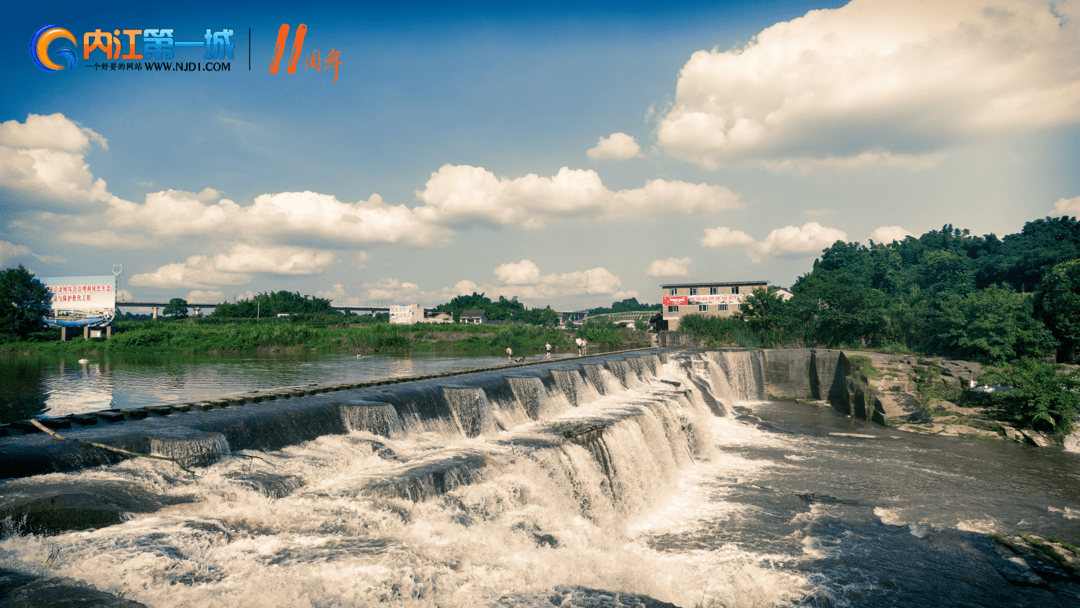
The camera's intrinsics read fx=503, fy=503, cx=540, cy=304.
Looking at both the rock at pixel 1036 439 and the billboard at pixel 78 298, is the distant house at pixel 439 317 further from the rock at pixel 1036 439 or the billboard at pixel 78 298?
the rock at pixel 1036 439

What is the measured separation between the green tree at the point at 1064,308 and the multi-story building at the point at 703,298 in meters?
29.7

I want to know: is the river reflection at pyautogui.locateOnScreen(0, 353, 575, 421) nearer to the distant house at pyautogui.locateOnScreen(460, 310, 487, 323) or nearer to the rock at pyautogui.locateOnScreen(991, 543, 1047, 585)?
the rock at pyautogui.locateOnScreen(991, 543, 1047, 585)

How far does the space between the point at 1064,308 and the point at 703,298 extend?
1289 inches

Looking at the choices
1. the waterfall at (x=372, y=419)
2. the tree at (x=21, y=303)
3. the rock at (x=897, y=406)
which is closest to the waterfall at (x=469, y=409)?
the waterfall at (x=372, y=419)

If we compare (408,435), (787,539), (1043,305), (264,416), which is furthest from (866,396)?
(264,416)

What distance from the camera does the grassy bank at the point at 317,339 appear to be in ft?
133

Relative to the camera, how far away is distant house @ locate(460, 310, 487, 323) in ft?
284

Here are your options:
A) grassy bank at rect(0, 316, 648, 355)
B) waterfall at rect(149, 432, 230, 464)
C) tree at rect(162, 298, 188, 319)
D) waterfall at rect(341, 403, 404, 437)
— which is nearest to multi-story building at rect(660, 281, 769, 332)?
grassy bank at rect(0, 316, 648, 355)

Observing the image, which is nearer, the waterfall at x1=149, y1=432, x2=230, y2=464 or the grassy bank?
the waterfall at x1=149, y1=432, x2=230, y2=464

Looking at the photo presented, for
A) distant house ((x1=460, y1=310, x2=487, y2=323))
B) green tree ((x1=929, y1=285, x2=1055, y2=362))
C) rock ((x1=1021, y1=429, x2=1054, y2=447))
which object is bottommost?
rock ((x1=1021, y1=429, x2=1054, y2=447))

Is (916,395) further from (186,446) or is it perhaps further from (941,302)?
(186,446)

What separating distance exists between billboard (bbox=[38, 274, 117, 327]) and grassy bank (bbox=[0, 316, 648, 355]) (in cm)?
157

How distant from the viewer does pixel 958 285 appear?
1745 inches

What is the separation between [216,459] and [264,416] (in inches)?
69.5
